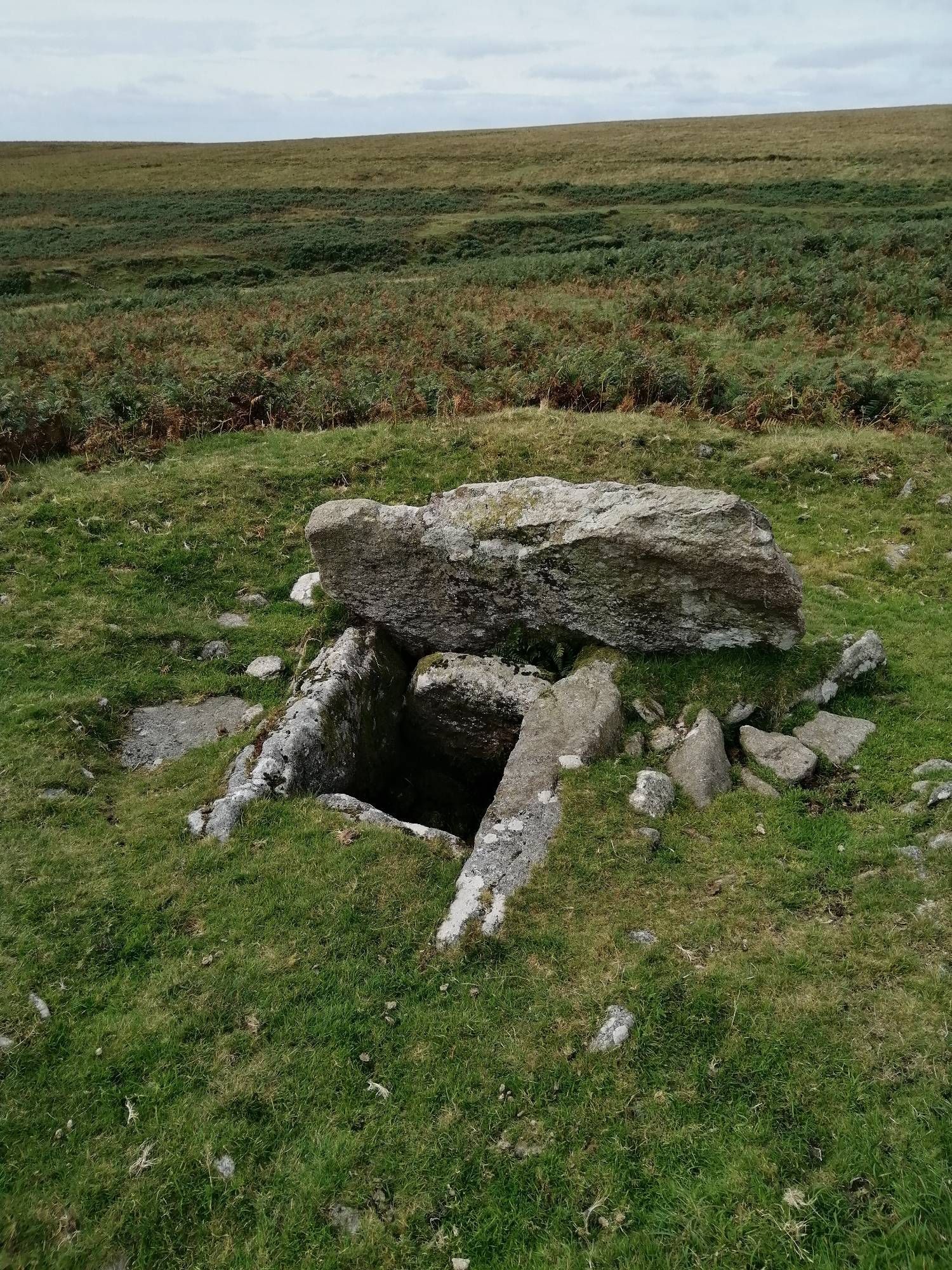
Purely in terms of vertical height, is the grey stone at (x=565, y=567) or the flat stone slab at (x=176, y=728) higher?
the grey stone at (x=565, y=567)

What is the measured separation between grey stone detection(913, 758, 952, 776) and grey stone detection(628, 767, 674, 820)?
2.84m

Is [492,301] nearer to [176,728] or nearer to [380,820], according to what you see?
[176,728]

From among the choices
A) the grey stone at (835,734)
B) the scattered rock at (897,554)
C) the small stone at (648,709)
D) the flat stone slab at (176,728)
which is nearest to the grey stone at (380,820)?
the flat stone slab at (176,728)

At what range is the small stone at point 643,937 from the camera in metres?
7.39

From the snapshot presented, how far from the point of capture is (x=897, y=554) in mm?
14766

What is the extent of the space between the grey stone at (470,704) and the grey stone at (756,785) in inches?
112

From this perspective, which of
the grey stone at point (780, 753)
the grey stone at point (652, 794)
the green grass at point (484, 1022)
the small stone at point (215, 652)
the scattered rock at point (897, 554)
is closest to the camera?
the green grass at point (484, 1022)

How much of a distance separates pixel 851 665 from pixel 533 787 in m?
4.95

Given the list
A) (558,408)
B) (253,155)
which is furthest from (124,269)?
(253,155)

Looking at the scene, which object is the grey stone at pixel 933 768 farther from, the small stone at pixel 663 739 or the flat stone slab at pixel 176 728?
the flat stone slab at pixel 176 728

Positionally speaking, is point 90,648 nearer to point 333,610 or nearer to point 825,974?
point 333,610

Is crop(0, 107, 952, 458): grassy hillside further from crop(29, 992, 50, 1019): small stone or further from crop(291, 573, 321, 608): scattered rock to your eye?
crop(29, 992, 50, 1019): small stone

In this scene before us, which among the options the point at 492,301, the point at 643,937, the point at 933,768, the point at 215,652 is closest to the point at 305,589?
the point at 215,652

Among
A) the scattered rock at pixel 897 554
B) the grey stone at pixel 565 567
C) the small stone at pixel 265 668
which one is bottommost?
the small stone at pixel 265 668
